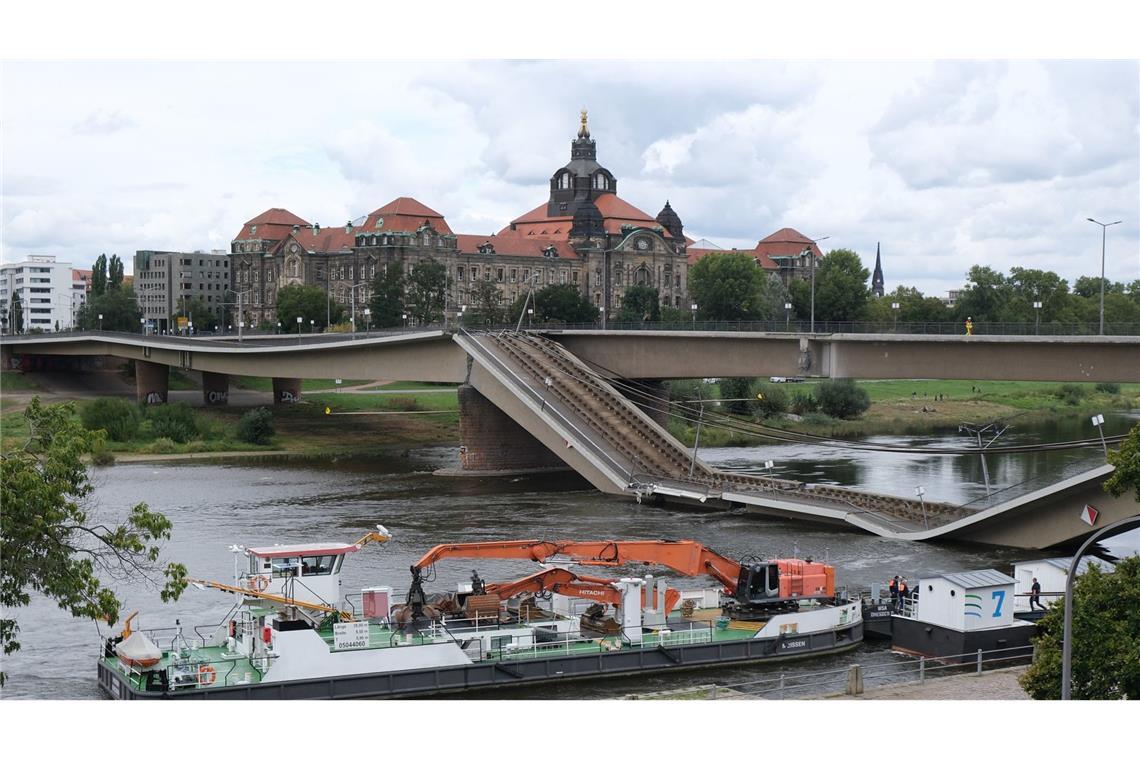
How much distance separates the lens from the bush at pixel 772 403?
4473 inches

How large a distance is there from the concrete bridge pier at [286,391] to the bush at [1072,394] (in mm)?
70147

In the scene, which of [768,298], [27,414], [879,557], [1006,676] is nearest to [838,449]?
[879,557]

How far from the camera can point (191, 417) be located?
10219cm

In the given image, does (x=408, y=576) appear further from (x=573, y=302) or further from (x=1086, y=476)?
(x=573, y=302)

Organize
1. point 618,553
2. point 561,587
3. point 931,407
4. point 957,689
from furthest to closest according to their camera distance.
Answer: point 931,407 → point 618,553 → point 561,587 → point 957,689

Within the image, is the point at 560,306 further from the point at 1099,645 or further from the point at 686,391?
the point at 1099,645

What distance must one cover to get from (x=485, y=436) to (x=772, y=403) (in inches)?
1464

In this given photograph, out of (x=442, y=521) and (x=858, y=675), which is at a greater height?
(x=442, y=521)

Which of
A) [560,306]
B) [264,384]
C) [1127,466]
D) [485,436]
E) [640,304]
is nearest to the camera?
[1127,466]

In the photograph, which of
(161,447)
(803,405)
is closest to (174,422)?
(161,447)

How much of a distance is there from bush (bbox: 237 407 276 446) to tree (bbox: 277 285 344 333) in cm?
6910

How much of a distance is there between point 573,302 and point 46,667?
131308 millimetres

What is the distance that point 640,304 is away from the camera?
18750 centimetres

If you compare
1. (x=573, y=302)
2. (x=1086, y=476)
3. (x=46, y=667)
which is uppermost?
(x=573, y=302)
